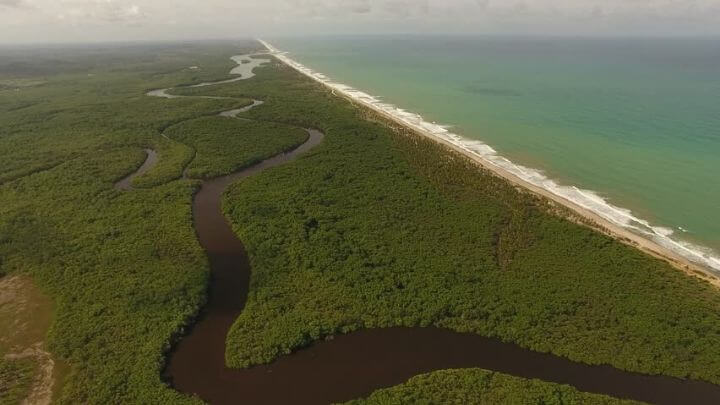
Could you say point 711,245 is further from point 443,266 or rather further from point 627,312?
point 443,266

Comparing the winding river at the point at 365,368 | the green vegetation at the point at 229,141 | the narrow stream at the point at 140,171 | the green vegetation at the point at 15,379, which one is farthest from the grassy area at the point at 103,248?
the green vegetation at the point at 229,141

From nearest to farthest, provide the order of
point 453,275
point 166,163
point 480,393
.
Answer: point 480,393 → point 453,275 → point 166,163

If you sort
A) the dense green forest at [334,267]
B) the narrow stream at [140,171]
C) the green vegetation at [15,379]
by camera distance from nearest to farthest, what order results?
1. the green vegetation at [15,379]
2. the dense green forest at [334,267]
3. the narrow stream at [140,171]

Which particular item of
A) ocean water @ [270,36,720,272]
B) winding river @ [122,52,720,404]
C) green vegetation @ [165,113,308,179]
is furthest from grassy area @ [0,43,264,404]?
ocean water @ [270,36,720,272]

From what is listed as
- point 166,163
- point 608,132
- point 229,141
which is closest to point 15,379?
point 166,163

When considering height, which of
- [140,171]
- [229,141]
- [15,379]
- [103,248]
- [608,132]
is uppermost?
[608,132]

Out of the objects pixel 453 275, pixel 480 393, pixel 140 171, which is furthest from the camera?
pixel 140 171

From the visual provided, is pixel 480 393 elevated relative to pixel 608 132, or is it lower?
lower

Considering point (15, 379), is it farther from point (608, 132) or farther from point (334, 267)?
point (608, 132)

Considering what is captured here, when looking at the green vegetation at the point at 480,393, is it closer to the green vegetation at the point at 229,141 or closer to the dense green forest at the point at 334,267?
the dense green forest at the point at 334,267
